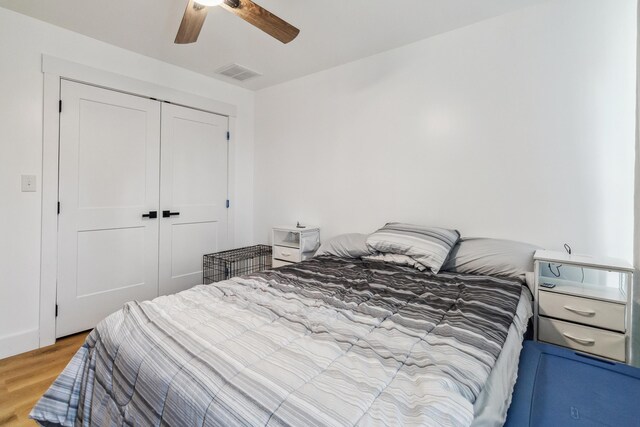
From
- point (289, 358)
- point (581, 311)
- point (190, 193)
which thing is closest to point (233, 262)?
point (190, 193)

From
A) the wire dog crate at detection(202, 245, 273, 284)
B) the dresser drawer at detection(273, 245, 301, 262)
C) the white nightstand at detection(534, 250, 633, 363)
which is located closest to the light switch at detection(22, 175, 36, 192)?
the wire dog crate at detection(202, 245, 273, 284)

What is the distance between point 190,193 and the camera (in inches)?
128

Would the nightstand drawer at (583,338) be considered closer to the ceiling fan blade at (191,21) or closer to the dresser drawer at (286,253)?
the dresser drawer at (286,253)

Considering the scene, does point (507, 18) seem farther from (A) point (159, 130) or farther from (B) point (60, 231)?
(B) point (60, 231)

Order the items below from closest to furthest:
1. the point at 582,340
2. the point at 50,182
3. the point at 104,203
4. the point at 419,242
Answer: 1. the point at 582,340
2. the point at 419,242
3. the point at 50,182
4. the point at 104,203

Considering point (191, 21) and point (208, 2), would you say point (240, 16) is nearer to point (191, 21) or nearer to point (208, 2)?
point (208, 2)

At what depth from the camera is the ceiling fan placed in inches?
63.6

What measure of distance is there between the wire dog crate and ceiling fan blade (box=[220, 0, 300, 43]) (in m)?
2.14

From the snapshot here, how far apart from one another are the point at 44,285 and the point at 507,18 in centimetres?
396

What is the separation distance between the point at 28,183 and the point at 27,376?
4.37ft

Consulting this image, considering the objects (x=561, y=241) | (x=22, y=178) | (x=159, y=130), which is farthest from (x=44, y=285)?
(x=561, y=241)

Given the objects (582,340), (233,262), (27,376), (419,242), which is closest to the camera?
(582,340)

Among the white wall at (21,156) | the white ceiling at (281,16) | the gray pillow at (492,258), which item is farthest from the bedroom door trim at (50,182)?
the gray pillow at (492,258)

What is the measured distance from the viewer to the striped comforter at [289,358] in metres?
0.74
